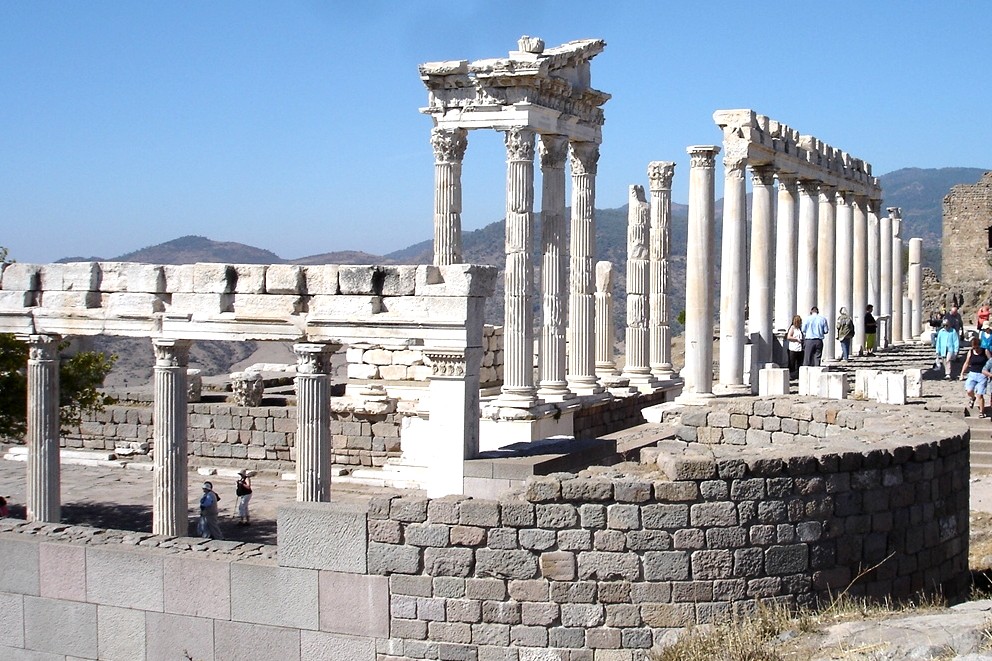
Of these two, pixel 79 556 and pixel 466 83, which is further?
pixel 466 83

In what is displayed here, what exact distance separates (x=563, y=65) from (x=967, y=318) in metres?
28.3

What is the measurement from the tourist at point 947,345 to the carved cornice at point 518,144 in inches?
379

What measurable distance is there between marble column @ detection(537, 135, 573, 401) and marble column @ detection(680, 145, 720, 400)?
2239 mm

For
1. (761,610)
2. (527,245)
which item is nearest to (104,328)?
(527,245)

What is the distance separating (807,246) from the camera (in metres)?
29.2

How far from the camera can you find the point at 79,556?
1255 cm

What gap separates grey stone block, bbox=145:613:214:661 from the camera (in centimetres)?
1180

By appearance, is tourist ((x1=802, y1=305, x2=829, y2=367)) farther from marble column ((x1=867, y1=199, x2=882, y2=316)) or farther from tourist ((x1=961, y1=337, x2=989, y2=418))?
marble column ((x1=867, y1=199, x2=882, y2=316))

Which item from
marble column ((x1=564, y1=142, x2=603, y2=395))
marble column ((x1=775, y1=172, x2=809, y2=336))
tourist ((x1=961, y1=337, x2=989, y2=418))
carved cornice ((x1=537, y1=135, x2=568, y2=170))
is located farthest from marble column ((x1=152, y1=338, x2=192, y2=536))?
marble column ((x1=775, y1=172, x2=809, y2=336))

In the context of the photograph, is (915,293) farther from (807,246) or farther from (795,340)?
(795,340)

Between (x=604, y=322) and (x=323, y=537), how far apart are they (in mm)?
16527

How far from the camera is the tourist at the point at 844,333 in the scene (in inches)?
1206

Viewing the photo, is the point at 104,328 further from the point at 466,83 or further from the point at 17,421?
the point at 466,83

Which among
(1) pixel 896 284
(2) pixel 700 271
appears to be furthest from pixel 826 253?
(1) pixel 896 284
